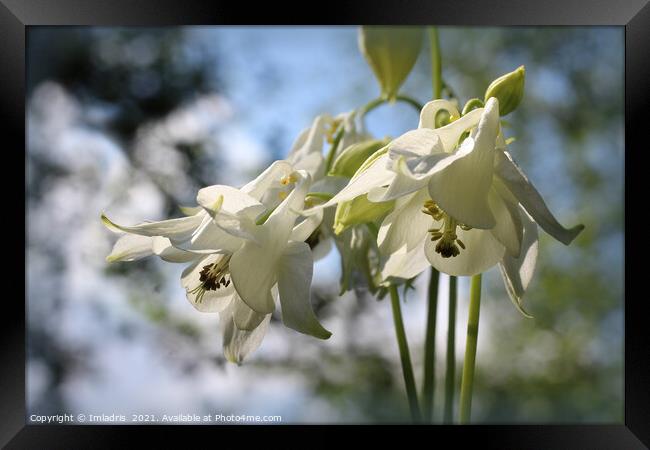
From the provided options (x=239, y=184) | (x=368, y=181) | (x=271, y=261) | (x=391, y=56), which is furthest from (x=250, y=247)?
(x=239, y=184)

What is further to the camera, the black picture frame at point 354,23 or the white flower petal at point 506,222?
the black picture frame at point 354,23

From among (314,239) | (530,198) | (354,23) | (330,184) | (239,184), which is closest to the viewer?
(530,198)

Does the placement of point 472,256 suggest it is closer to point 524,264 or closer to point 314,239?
point 524,264

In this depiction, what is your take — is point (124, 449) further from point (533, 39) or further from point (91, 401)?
point (533, 39)

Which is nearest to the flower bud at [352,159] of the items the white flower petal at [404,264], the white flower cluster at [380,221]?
the white flower cluster at [380,221]

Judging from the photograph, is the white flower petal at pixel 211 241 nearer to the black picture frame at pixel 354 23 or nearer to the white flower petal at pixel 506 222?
the white flower petal at pixel 506 222

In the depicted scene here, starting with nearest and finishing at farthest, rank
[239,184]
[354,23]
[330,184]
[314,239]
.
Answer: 1. [330,184]
2. [314,239]
3. [354,23]
4. [239,184]

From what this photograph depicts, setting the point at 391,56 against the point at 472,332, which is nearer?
the point at 472,332

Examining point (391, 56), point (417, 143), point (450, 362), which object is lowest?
point (450, 362)
